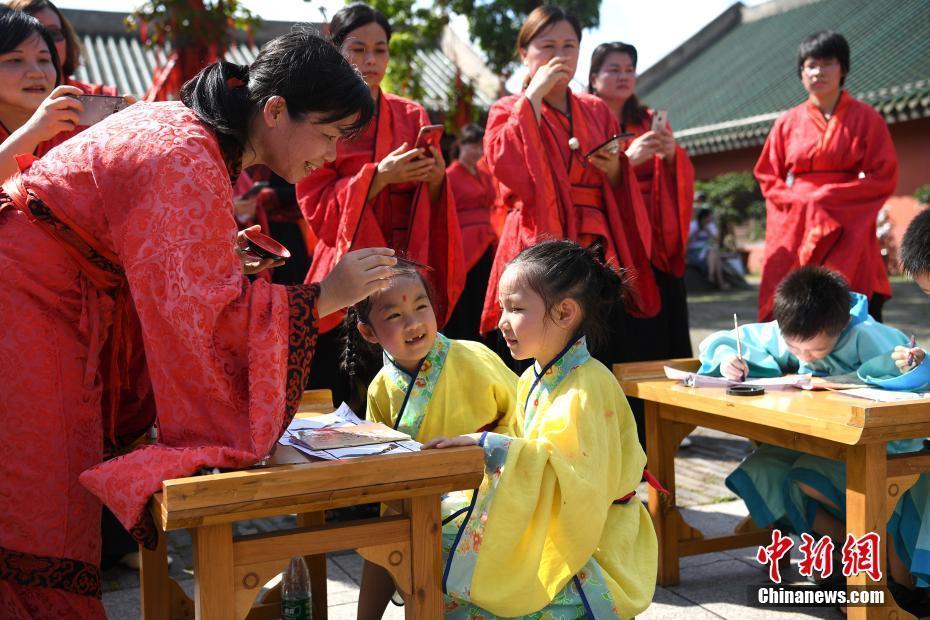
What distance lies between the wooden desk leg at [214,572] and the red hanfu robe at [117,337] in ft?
0.43

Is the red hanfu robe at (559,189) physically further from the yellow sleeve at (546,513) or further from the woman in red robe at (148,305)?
the woman in red robe at (148,305)

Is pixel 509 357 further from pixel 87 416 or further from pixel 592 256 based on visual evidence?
pixel 87 416

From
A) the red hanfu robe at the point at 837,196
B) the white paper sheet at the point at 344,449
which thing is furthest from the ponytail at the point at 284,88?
the red hanfu robe at the point at 837,196

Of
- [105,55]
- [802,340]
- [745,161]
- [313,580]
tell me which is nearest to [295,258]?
[313,580]

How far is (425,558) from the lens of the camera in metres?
1.96

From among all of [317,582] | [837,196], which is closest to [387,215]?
[317,582]

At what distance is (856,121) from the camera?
4.65 metres

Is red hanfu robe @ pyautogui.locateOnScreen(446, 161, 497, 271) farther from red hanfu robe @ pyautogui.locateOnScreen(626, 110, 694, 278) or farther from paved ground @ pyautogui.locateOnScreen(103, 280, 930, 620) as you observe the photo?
paved ground @ pyautogui.locateOnScreen(103, 280, 930, 620)

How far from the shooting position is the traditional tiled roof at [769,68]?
1443 cm

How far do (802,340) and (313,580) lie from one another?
174 centimetres

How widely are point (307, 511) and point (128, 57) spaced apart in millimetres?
12029

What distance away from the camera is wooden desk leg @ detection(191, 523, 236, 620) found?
5.85 ft

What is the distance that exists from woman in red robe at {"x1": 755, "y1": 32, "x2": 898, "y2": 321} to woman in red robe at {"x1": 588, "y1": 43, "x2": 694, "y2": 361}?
19.5 inches

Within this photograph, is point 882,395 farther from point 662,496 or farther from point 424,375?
point 424,375
